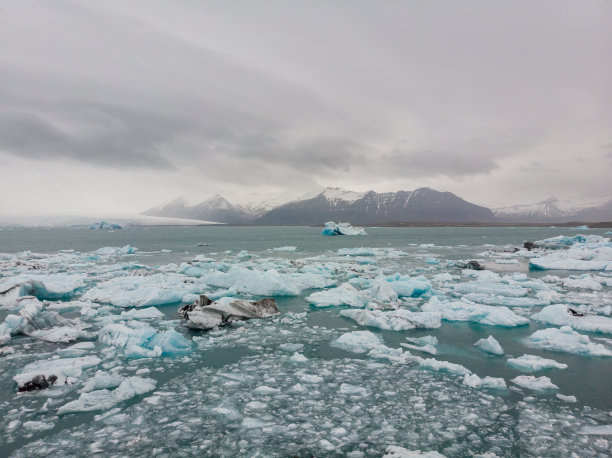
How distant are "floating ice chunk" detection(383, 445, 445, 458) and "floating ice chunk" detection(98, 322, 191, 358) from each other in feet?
17.0

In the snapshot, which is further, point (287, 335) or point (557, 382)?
point (287, 335)

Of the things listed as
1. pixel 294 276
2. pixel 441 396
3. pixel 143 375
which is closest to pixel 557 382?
pixel 441 396

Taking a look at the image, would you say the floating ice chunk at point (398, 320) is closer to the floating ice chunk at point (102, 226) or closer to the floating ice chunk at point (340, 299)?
the floating ice chunk at point (340, 299)

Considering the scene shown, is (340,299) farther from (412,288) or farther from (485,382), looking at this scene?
(485,382)

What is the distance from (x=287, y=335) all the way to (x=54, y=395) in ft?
16.2

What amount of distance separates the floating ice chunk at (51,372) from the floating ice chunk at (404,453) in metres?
5.46

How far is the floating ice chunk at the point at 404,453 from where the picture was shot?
399 cm

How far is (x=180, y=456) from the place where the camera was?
13.5 ft

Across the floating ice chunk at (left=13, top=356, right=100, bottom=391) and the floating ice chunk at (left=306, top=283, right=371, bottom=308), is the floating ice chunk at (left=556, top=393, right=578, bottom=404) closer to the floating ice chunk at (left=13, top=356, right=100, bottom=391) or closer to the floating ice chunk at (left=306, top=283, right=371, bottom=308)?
the floating ice chunk at (left=306, top=283, right=371, bottom=308)

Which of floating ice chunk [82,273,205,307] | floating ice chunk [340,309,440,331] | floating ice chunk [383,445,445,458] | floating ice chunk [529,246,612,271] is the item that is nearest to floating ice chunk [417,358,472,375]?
floating ice chunk [340,309,440,331]

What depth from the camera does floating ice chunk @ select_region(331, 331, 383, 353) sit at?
26.5 feet

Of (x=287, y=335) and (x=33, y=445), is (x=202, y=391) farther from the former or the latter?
(x=287, y=335)

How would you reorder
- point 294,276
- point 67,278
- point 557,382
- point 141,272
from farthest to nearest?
point 141,272
point 294,276
point 67,278
point 557,382

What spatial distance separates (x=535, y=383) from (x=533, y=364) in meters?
0.97
